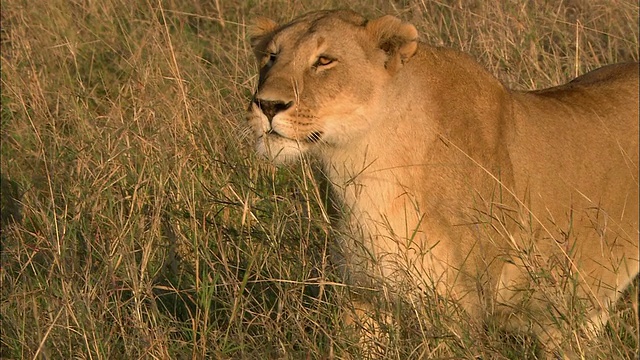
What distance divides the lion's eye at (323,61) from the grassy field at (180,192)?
0.32 metres

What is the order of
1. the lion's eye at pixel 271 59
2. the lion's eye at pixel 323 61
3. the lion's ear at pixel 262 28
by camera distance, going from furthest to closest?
1. the lion's ear at pixel 262 28
2. the lion's eye at pixel 271 59
3. the lion's eye at pixel 323 61

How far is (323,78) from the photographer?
359cm

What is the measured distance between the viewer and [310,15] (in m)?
3.83

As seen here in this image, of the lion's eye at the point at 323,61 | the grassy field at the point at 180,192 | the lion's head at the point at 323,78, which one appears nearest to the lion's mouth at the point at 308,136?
the lion's head at the point at 323,78

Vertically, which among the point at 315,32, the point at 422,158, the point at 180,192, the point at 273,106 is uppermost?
the point at 315,32

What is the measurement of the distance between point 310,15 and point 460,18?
2.00m

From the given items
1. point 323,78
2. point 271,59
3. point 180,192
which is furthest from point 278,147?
point 180,192

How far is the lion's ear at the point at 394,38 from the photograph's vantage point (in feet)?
12.0

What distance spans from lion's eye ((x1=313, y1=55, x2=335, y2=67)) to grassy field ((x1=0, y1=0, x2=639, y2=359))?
316 millimetres

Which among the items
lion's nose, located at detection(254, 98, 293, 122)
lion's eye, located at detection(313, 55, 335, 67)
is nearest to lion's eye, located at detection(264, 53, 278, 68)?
lion's eye, located at detection(313, 55, 335, 67)

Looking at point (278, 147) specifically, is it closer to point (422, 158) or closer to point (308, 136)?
point (308, 136)

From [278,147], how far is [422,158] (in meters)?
0.45

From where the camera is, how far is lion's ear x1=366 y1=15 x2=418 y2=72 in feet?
12.0

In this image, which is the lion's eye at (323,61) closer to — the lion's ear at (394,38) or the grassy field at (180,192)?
the lion's ear at (394,38)
